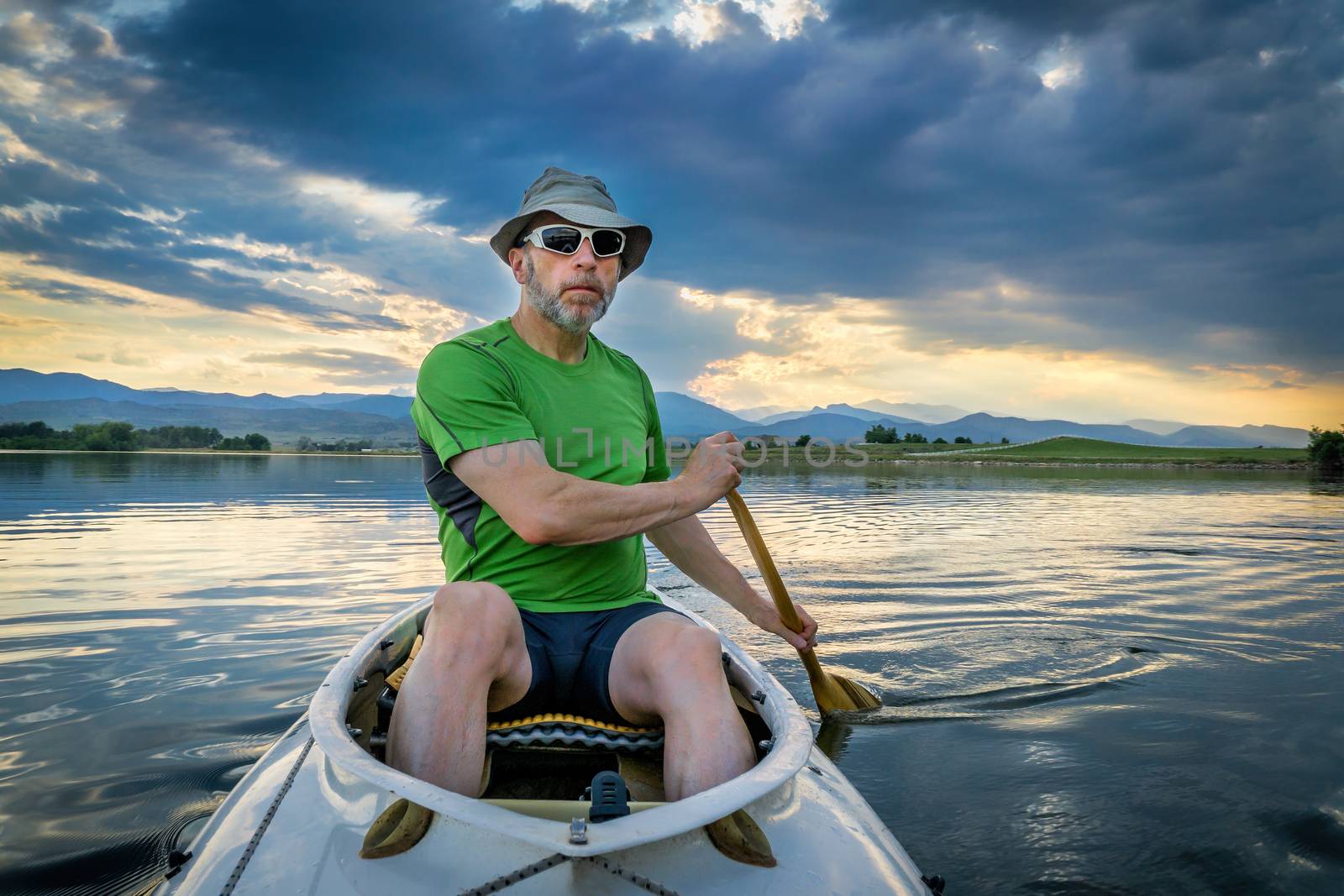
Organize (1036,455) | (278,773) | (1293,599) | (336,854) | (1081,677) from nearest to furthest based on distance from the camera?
(336,854) → (278,773) → (1081,677) → (1293,599) → (1036,455)

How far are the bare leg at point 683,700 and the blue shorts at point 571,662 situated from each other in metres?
0.07

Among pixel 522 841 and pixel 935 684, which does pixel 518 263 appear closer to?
pixel 522 841

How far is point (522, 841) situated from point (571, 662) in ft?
3.47

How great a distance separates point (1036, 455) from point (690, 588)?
3391 inches

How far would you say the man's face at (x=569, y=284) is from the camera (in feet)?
11.1

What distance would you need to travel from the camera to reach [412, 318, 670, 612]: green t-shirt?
302 cm

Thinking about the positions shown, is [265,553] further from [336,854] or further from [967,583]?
[336,854]

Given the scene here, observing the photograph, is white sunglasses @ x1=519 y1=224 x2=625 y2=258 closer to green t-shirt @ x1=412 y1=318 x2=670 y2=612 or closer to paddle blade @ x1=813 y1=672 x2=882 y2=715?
green t-shirt @ x1=412 y1=318 x2=670 y2=612

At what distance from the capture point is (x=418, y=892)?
2020 mm

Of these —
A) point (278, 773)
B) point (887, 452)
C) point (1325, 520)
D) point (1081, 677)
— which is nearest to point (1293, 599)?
point (1081, 677)

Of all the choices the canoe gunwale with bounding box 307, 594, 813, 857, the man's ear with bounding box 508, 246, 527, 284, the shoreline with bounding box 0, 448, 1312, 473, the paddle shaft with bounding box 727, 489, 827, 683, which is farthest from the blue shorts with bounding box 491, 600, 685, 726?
the shoreline with bounding box 0, 448, 1312, 473

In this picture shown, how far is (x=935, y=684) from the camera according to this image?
21.9 ft

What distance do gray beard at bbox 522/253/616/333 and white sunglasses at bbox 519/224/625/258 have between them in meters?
0.11

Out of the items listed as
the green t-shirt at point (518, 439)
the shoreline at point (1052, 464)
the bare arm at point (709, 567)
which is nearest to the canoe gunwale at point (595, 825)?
the green t-shirt at point (518, 439)
